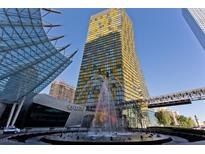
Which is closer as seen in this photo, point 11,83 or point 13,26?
point 13,26

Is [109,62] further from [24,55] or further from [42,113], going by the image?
[24,55]

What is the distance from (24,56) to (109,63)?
62541 mm

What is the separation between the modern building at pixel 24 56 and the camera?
19781 millimetres

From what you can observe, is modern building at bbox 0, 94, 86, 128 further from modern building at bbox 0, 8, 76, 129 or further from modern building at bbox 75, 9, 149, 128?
modern building at bbox 75, 9, 149, 128

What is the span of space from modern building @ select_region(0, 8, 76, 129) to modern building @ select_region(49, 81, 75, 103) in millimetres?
74024

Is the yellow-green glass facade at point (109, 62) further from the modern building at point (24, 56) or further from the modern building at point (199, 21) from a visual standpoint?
the modern building at point (199, 21)

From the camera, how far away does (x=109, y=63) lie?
3465 inches

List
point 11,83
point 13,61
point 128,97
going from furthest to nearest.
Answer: point 128,97, point 11,83, point 13,61

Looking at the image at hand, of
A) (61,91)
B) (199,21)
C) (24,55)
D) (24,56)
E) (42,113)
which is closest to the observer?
(24,55)

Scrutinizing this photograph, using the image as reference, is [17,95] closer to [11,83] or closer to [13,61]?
[11,83]

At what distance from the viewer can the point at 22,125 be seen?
4781 centimetres

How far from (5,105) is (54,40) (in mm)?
32852

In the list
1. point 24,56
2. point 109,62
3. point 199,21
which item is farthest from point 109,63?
point 199,21

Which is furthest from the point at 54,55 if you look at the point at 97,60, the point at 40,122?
the point at 97,60
